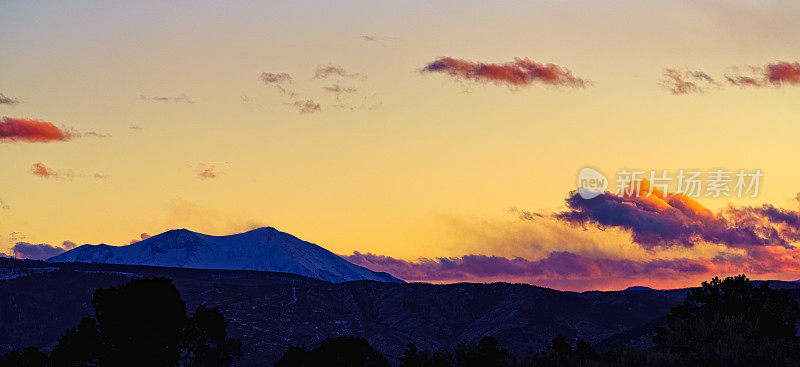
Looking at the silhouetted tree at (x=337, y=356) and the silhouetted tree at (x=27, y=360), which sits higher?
the silhouetted tree at (x=337, y=356)

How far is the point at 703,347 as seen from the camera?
140 feet

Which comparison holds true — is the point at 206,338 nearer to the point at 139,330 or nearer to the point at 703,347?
the point at 139,330

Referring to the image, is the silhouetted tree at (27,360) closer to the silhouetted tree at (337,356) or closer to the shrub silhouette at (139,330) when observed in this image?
the shrub silhouette at (139,330)

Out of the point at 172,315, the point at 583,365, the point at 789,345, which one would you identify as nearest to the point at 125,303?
the point at 172,315

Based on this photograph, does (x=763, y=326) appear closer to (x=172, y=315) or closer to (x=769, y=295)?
(x=769, y=295)

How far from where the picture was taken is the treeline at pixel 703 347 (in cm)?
4122

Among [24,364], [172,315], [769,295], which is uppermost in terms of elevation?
[769,295]

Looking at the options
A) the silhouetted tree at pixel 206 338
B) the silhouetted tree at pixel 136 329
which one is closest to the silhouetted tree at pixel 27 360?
the silhouetted tree at pixel 136 329

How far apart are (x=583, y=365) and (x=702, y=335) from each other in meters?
6.28

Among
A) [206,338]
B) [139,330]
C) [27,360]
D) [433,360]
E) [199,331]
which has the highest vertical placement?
[433,360]

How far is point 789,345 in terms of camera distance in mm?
41562

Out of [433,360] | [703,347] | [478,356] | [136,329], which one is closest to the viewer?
[703,347]

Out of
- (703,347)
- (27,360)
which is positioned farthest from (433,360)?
(27,360)

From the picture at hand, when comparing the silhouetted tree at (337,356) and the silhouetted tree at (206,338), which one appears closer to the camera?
the silhouetted tree at (206,338)
